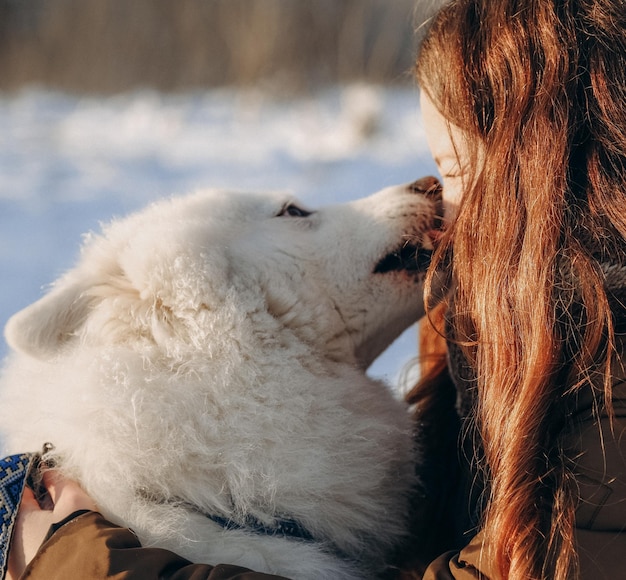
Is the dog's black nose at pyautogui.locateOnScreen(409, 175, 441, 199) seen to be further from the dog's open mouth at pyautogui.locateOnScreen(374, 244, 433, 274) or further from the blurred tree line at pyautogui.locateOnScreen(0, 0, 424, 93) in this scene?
the blurred tree line at pyautogui.locateOnScreen(0, 0, 424, 93)

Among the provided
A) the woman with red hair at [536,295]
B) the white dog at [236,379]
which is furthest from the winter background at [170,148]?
the woman with red hair at [536,295]

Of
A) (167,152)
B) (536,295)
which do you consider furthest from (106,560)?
(167,152)

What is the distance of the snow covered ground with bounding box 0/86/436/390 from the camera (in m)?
7.78

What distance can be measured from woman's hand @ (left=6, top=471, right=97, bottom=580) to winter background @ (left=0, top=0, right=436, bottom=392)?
4.36 m

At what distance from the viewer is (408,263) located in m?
2.40

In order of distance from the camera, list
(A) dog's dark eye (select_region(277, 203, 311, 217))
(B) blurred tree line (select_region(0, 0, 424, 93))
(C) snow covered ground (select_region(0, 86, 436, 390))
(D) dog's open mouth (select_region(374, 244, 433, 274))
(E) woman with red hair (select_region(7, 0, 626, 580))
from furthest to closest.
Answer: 1. (B) blurred tree line (select_region(0, 0, 424, 93))
2. (C) snow covered ground (select_region(0, 86, 436, 390))
3. (A) dog's dark eye (select_region(277, 203, 311, 217))
4. (D) dog's open mouth (select_region(374, 244, 433, 274))
5. (E) woman with red hair (select_region(7, 0, 626, 580))

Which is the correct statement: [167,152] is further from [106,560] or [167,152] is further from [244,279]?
[106,560]

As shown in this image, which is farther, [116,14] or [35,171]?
[116,14]

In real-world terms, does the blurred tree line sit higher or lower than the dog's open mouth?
higher

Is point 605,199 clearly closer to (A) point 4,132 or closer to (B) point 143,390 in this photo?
(B) point 143,390

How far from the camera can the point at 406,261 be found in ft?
7.88

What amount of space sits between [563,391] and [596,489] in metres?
0.24

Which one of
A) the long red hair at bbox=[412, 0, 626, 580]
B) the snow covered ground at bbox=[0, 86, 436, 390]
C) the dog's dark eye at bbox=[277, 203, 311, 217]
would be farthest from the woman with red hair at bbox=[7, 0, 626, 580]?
the snow covered ground at bbox=[0, 86, 436, 390]

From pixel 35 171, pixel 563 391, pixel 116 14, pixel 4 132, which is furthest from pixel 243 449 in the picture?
pixel 116 14
